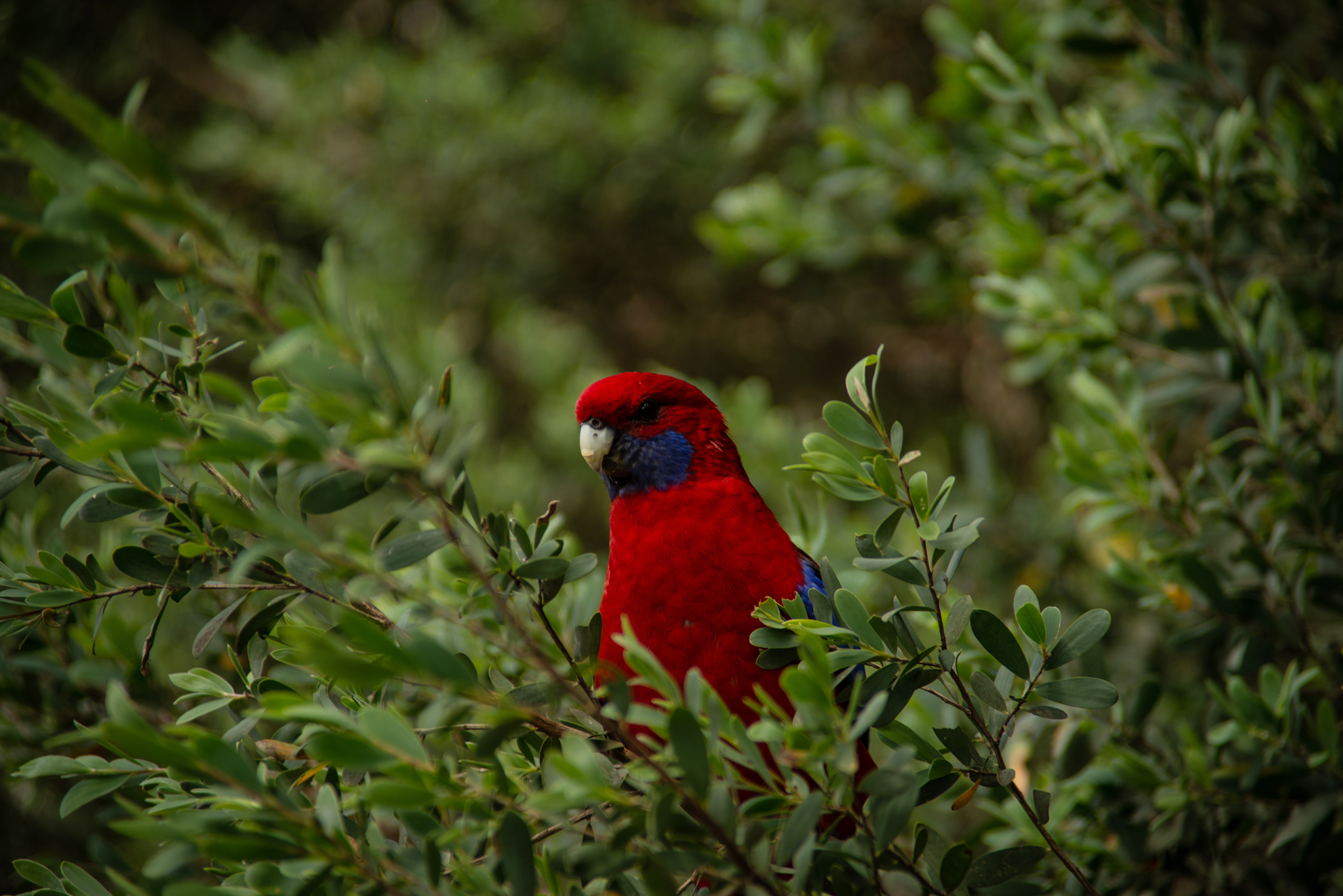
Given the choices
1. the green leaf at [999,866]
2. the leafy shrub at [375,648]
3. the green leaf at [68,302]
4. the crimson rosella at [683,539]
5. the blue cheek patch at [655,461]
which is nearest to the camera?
the leafy shrub at [375,648]

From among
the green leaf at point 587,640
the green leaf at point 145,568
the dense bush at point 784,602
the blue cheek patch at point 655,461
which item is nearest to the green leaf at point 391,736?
the dense bush at point 784,602

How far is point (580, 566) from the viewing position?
34.5 inches

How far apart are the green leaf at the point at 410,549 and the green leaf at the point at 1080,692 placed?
2.15 feet

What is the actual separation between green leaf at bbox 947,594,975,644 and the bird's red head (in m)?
0.64

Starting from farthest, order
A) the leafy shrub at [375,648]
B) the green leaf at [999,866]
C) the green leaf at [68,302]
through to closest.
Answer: the green leaf at [999,866] < the green leaf at [68,302] < the leafy shrub at [375,648]

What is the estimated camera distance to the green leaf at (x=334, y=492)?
0.66 meters

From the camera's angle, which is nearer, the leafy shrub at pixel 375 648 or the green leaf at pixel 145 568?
the leafy shrub at pixel 375 648

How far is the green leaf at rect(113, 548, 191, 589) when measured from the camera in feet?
2.75

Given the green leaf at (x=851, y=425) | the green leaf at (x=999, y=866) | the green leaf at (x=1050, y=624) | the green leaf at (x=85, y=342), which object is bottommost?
the green leaf at (x=999, y=866)

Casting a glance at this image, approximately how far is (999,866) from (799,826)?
351 mm

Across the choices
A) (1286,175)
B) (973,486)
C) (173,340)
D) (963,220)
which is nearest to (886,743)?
(173,340)

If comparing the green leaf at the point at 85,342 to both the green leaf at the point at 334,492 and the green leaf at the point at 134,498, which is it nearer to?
the green leaf at the point at 134,498

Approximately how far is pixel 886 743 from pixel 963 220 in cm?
167

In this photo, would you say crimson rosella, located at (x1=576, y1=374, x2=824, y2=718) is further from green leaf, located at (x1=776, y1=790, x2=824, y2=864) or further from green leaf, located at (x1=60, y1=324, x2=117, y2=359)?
green leaf, located at (x1=60, y1=324, x2=117, y2=359)
